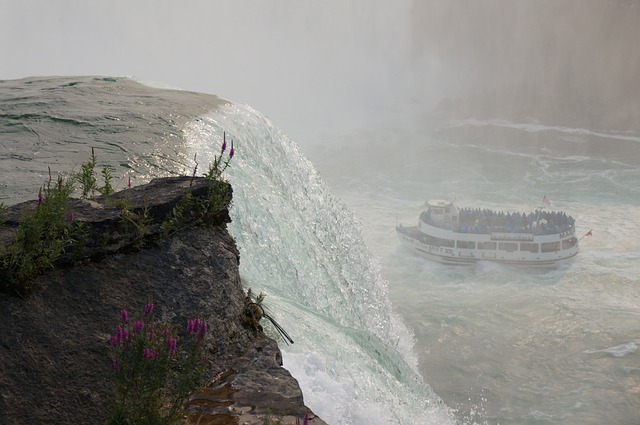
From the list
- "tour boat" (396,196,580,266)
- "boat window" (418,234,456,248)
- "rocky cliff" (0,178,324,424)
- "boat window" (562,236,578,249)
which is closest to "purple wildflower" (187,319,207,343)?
"rocky cliff" (0,178,324,424)

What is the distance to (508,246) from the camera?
24.0m

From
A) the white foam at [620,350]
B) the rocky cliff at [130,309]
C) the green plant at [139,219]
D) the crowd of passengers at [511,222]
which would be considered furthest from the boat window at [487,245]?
the green plant at [139,219]

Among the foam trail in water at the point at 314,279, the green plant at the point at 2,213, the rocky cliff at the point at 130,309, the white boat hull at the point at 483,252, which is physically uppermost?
the green plant at the point at 2,213

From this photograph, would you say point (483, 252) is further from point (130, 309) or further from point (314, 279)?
point (130, 309)

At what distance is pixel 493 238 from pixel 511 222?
5.77ft

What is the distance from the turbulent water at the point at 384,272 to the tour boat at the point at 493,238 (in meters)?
0.53

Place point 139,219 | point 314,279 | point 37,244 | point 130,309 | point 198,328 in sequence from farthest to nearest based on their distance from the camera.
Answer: point 314,279, point 139,219, point 130,309, point 37,244, point 198,328

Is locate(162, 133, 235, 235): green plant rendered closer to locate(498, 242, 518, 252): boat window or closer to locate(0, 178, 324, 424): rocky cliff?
locate(0, 178, 324, 424): rocky cliff

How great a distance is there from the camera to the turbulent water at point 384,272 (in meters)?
6.07

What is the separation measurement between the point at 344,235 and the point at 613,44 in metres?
51.9

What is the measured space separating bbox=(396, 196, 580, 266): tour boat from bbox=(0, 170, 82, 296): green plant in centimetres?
2099

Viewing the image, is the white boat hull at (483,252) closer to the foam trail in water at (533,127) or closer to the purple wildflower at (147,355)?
the purple wildflower at (147,355)

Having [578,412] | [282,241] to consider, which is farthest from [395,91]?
[282,241]

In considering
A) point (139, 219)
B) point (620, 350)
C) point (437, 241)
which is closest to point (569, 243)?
point (437, 241)
